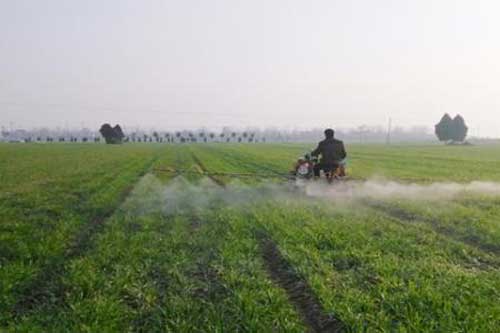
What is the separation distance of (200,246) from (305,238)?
228 cm

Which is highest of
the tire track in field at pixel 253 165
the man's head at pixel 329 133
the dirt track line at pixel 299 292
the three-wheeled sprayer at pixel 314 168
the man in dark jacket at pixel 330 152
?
the man's head at pixel 329 133

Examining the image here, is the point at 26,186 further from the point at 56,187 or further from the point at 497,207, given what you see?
the point at 497,207

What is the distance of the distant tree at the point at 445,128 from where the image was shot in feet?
386

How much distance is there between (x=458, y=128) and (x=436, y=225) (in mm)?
120903

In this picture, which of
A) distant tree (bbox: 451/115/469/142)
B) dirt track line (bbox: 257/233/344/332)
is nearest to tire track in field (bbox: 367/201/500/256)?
dirt track line (bbox: 257/233/344/332)

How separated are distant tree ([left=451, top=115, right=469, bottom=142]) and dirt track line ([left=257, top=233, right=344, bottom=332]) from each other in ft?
409

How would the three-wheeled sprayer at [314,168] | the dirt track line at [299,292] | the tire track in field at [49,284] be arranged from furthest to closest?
the three-wheeled sprayer at [314,168] < the tire track in field at [49,284] < the dirt track line at [299,292]

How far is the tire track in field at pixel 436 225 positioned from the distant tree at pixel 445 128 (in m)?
118

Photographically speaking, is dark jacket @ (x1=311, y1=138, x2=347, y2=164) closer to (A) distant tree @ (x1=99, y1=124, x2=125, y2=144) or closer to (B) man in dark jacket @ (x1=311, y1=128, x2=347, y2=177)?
(B) man in dark jacket @ (x1=311, y1=128, x2=347, y2=177)

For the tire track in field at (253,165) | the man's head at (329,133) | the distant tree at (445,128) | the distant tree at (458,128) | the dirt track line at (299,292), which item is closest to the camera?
the dirt track line at (299,292)

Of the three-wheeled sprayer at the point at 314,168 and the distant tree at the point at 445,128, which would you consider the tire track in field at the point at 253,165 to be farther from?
the distant tree at the point at 445,128

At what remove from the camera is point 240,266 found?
6883 millimetres

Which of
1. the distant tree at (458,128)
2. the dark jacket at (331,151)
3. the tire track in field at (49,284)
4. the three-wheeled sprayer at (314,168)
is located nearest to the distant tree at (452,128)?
the distant tree at (458,128)

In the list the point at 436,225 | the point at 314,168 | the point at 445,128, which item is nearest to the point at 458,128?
the point at 445,128
